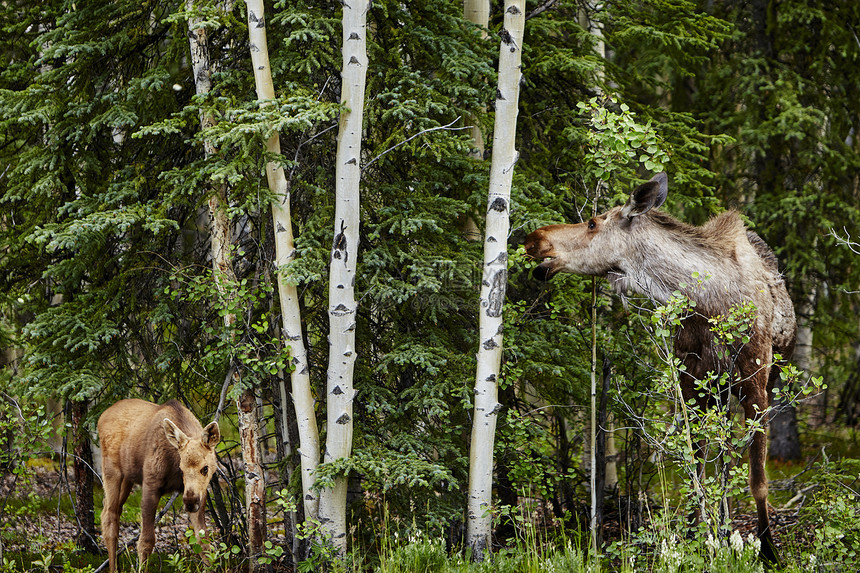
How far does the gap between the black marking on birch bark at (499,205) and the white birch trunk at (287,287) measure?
5.63 ft

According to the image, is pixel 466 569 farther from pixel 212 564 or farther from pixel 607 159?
pixel 607 159

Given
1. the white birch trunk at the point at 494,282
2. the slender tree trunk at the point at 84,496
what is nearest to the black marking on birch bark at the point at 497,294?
the white birch trunk at the point at 494,282

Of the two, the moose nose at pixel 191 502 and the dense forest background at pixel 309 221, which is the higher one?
the dense forest background at pixel 309 221

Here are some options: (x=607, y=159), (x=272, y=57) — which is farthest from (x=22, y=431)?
(x=607, y=159)

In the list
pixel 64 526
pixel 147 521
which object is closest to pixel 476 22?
pixel 147 521

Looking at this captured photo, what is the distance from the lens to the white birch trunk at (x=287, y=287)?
642 centimetres

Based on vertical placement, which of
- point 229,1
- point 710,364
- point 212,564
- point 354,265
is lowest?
point 212,564

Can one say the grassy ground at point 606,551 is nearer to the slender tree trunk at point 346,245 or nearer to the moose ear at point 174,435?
the slender tree trunk at point 346,245

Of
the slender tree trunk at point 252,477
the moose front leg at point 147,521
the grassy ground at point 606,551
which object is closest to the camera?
the grassy ground at point 606,551

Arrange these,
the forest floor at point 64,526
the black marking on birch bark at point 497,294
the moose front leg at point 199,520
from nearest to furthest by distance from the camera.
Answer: the moose front leg at point 199,520
the black marking on birch bark at point 497,294
the forest floor at point 64,526

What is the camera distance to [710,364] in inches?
251

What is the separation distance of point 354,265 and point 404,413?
157 cm

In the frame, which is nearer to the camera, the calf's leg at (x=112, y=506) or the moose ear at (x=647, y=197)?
the moose ear at (x=647, y=197)

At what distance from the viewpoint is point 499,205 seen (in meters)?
6.58
